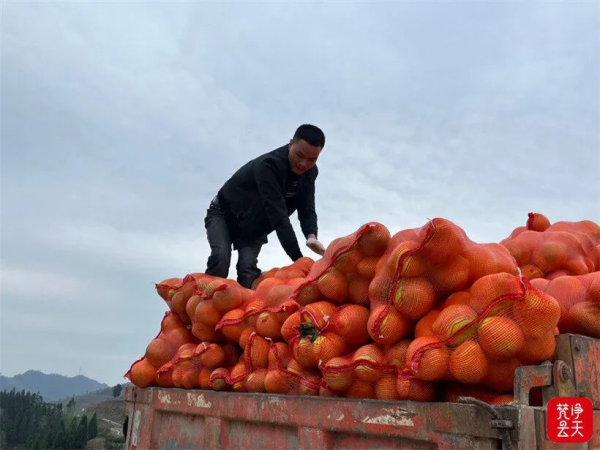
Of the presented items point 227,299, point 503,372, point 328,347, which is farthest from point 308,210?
point 503,372

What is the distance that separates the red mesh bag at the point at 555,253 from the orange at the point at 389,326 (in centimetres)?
100

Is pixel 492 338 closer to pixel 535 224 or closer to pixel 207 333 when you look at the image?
A: pixel 535 224

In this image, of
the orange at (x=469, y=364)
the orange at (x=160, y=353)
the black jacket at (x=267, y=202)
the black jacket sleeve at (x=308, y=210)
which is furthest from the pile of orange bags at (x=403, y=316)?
the black jacket sleeve at (x=308, y=210)

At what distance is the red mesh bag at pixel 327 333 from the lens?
220cm

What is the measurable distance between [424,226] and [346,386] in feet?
2.35

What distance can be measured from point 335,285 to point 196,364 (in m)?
1.15

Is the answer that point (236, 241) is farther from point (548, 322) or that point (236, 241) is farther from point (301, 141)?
point (548, 322)

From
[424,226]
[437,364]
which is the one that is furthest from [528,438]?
[424,226]

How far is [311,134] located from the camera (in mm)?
3830

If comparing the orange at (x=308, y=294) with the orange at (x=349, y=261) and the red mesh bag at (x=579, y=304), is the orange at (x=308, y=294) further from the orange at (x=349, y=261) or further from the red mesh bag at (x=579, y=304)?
the red mesh bag at (x=579, y=304)

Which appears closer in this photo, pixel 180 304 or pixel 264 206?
pixel 180 304

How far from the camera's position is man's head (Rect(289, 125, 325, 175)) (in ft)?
12.6

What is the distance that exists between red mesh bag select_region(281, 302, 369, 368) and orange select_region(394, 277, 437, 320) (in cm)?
29

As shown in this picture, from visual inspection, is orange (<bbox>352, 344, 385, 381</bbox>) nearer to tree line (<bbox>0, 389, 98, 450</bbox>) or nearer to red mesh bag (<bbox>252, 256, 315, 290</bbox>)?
red mesh bag (<bbox>252, 256, 315, 290</bbox>)
